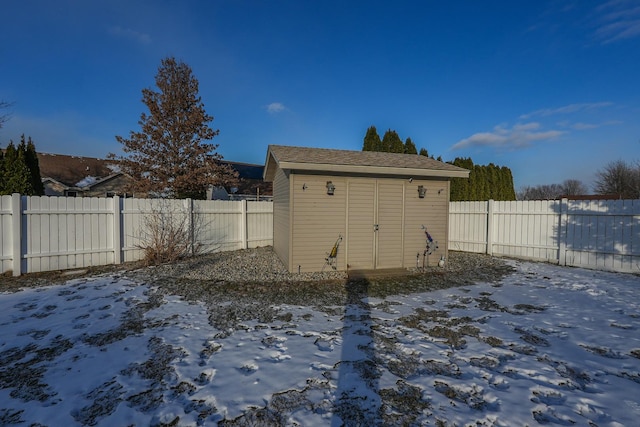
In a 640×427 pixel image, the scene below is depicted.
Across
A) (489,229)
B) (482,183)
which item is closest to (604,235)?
(489,229)

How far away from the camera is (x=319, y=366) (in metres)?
2.78

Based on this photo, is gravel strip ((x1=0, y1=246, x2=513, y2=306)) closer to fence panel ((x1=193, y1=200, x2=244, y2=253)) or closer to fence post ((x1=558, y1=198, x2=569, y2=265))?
fence panel ((x1=193, y1=200, x2=244, y2=253))

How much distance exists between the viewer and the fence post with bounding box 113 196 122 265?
716 cm

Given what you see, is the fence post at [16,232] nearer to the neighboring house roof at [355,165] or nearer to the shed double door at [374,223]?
the neighboring house roof at [355,165]

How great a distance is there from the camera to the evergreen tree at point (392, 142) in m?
19.5

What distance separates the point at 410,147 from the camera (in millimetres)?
20469

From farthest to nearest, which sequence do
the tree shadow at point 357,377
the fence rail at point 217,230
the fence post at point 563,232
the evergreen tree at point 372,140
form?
the evergreen tree at point 372,140 → the fence post at point 563,232 → the fence rail at point 217,230 → the tree shadow at point 357,377

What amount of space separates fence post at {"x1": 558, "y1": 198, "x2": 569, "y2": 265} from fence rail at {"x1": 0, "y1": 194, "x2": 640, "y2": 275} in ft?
0.07

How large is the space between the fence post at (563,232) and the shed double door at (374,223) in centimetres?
461

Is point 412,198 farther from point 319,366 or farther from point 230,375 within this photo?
point 230,375

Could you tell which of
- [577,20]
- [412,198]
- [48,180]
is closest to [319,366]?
[412,198]

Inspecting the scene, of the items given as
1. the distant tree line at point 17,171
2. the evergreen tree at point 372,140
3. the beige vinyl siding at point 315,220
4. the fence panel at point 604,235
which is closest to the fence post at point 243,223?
the beige vinyl siding at point 315,220

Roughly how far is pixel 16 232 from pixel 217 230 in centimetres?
453

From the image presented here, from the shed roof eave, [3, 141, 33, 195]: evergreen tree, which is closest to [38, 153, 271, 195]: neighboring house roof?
[3, 141, 33, 195]: evergreen tree
